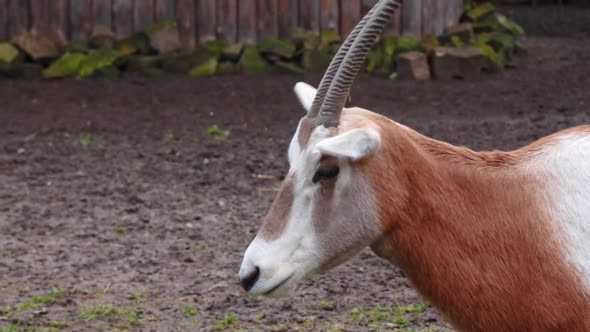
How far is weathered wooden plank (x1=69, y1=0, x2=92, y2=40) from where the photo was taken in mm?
13719

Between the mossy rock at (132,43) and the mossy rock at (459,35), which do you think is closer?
the mossy rock at (132,43)

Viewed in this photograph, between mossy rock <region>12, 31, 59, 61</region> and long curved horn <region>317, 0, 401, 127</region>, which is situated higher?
long curved horn <region>317, 0, 401, 127</region>

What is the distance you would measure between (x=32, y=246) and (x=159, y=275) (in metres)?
1.14

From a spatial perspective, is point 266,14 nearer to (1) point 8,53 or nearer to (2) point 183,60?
(2) point 183,60

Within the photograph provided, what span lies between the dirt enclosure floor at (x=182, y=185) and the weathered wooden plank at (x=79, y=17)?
36.0 inches

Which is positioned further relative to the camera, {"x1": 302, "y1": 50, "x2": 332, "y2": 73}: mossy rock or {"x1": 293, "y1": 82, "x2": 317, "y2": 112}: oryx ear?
{"x1": 302, "y1": 50, "x2": 332, "y2": 73}: mossy rock

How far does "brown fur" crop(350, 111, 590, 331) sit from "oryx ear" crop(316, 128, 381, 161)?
0.13 m

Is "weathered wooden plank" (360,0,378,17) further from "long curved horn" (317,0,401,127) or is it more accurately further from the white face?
the white face

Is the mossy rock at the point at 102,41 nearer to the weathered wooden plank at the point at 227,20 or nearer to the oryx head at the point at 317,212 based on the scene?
the weathered wooden plank at the point at 227,20

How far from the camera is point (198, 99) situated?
12.5m

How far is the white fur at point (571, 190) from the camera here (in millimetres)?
4059

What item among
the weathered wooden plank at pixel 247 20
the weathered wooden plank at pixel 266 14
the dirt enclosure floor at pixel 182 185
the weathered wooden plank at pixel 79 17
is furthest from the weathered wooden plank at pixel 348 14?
the weathered wooden plank at pixel 79 17

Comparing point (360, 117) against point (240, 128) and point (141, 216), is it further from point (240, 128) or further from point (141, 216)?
point (240, 128)

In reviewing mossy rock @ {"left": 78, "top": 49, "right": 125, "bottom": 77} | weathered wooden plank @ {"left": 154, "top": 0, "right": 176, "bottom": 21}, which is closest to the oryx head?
mossy rock @ {"left": 78, "top": 49, "right": 125, "bottom": 77}
